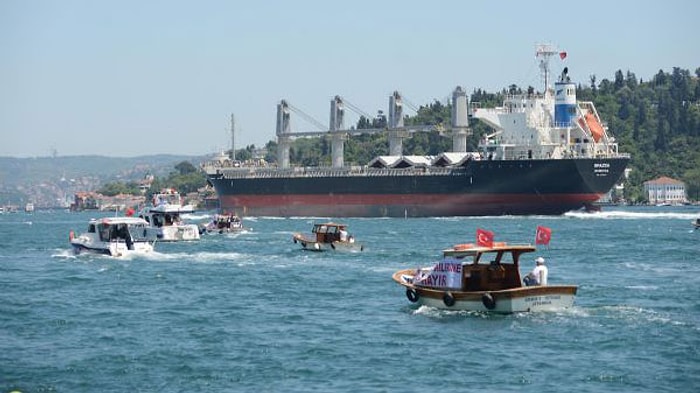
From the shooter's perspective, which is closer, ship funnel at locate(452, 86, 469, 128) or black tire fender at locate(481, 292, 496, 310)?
black tire fender at locate(481, 292, 496, 310)

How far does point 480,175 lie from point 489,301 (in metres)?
73.5

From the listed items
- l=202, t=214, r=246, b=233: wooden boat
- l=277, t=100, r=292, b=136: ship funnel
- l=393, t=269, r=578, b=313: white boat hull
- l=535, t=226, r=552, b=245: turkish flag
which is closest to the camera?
l=393, t=269, r=578, b=313: white boat hull

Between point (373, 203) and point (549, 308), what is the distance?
3237 inches

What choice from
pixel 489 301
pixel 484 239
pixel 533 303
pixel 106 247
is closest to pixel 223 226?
pixel 106 247

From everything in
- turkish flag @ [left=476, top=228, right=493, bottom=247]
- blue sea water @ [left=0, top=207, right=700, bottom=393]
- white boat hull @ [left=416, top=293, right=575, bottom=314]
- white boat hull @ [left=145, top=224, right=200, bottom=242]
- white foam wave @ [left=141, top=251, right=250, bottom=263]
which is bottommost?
blue sea water @ [left=0, top=207, right=700, bottom=393]

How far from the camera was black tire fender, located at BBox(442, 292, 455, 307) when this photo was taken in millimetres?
37344

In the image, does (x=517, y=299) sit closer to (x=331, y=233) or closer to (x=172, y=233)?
(x=331, y=233)

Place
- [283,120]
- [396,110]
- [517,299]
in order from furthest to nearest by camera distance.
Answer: [283,120] < [396,110] < [517,299]

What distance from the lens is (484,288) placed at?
3734cm

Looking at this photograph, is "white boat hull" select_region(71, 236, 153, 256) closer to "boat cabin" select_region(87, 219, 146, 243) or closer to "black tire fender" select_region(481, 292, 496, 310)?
"boat cabin" select_region(87, 219, 146, 243)

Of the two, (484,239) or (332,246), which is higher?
(484,239)

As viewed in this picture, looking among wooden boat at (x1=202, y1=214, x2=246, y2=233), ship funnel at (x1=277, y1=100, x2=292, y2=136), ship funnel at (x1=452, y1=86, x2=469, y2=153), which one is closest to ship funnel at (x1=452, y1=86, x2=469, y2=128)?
ship funnel at (x1=452, y1=86, x2=469, y2=153)

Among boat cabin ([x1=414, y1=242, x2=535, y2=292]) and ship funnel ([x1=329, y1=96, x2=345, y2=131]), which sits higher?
ship funnel ([x1=329, y1=96, x2=345, y2=131])

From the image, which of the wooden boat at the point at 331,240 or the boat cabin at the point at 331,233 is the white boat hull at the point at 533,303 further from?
the boat cabin at the point at 331,233
